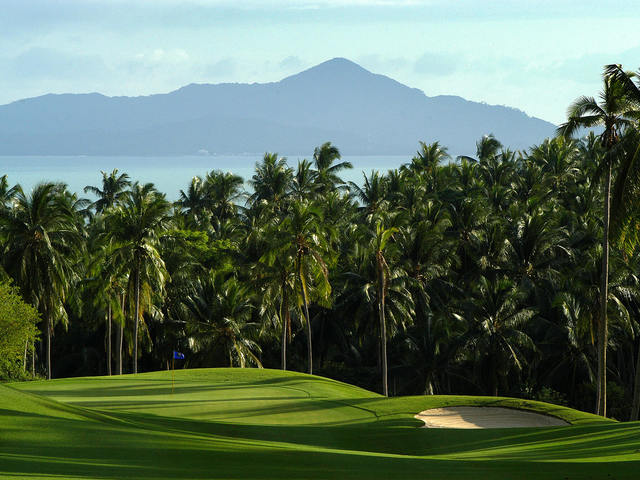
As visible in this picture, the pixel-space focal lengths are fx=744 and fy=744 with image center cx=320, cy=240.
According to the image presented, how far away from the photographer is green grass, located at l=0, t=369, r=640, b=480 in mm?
12867

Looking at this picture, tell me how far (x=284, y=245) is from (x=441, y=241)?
17780 millimetres

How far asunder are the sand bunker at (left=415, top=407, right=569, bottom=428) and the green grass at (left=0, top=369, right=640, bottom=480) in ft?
1.43

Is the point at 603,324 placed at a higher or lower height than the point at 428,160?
lower

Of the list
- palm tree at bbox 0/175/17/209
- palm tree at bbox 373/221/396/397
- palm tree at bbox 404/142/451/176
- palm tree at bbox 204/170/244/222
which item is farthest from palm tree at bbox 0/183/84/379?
palm tree at bbox 404/142/451/176

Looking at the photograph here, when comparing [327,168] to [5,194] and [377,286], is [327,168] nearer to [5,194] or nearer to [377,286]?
[5,194]

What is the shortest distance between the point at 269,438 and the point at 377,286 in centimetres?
2636

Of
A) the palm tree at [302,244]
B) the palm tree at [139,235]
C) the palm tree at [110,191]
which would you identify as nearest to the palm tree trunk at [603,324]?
the palm tree at [302,244]

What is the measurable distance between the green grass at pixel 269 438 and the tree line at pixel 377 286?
9.53 metres

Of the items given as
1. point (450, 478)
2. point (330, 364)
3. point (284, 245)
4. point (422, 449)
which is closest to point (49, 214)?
point (284, 245)

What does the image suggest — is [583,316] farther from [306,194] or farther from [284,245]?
[306,194]

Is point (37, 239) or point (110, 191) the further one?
point (110, 191)

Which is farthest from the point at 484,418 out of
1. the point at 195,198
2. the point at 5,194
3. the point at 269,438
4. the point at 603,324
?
the point at 195,198

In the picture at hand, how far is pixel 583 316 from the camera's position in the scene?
3869cm

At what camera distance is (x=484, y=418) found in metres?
27.0
